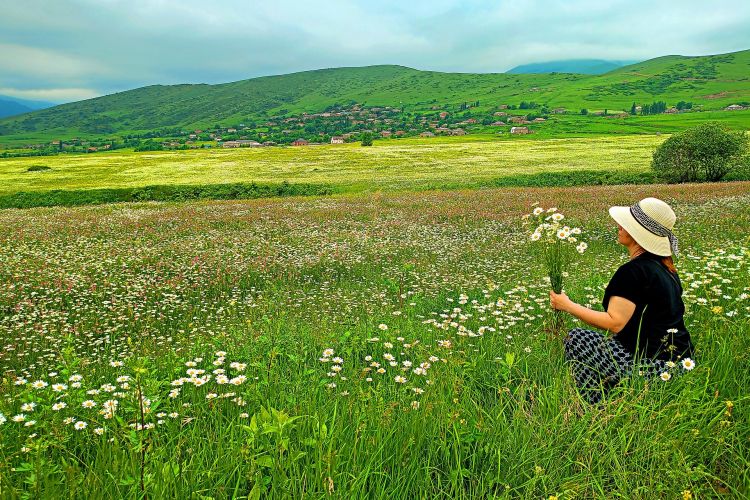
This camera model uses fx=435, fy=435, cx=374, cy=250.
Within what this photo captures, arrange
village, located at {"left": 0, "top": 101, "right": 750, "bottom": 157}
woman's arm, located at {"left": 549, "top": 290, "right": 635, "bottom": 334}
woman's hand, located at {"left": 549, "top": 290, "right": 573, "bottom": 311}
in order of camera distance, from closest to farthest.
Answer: woman's arm, located at {"left": 549, "top": 290, "right": 635, "bottom": 334}, woman's hand, located at {"left": 549, "top": 290, "right": 573, "bottom": 311}, village, located at {"left": 0, "top": 101, "right": 750, "bottom": 157}

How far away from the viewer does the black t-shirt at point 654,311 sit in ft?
12.6

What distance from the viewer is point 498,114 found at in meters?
157

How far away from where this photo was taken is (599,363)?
401 centimetres

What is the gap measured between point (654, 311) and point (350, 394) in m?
2.80

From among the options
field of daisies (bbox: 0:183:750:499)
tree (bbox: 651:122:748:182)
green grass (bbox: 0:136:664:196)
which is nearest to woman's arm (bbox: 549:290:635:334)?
field of daisies (bbox: 0:183:750:499)

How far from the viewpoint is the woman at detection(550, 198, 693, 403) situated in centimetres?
385

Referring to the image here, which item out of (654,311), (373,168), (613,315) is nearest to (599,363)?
(613,315)

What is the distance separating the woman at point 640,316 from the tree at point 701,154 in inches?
A: 1645

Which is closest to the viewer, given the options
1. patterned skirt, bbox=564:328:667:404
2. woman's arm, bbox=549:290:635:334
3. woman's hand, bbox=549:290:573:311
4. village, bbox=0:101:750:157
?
patterned skirt, bbox=564:328:667:404

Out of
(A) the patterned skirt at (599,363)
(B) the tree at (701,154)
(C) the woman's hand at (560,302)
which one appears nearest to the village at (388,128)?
(B) the tree at (701,154)

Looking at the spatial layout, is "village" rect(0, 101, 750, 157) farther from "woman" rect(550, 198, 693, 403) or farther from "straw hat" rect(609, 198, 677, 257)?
"woman" rect(550, 198, 693, 403)

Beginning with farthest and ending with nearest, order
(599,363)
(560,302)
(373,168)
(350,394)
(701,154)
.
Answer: (373,168) → (701,154) → (560,302) → (599,363) → (350,394)

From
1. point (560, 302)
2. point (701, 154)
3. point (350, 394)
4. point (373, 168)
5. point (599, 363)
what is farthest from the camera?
point (373, 168)

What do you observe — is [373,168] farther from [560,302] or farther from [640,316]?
[640,316]
